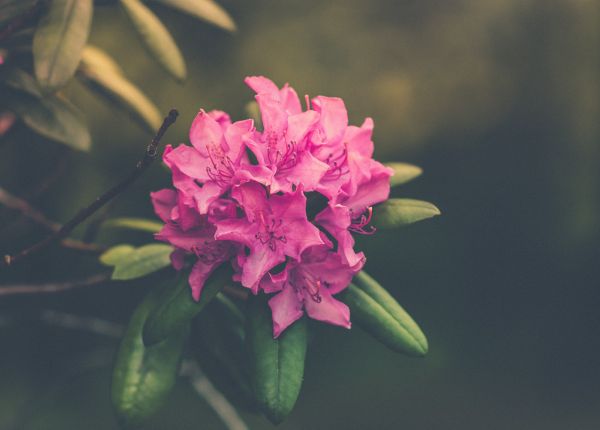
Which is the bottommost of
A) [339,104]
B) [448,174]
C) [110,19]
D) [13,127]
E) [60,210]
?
[60,210]

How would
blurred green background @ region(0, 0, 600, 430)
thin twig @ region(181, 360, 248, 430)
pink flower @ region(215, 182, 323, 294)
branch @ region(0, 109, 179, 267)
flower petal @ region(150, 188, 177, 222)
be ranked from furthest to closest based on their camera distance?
blurred green background @ region(0, 0, 600, 430) < thin twig @ region(181, 360, 248, 430) < flower petal @ region(150, 188, 177, 222) < pink flower @ region(215, 182, 323, 294) < branch @ region(0, 109, 179, 267)

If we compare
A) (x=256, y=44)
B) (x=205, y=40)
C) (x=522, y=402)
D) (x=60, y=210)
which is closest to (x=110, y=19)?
(x=205, y=40)

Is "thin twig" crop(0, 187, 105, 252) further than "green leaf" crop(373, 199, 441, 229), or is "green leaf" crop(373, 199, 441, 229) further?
"thin twig" crop(0, 187, 105, 252)

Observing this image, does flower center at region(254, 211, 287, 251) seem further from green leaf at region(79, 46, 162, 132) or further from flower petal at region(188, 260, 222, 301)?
green leaf at region(79, 46, 162, 132)

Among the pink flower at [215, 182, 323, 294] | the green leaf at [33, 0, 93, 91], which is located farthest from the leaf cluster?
the pink flower at [215, 182, 323, 294]

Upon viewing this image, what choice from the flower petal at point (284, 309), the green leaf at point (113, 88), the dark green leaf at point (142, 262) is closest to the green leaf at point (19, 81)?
the green leaf at point (113, 88)

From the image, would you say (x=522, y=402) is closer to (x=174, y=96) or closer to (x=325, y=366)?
(x=325, y=366)
